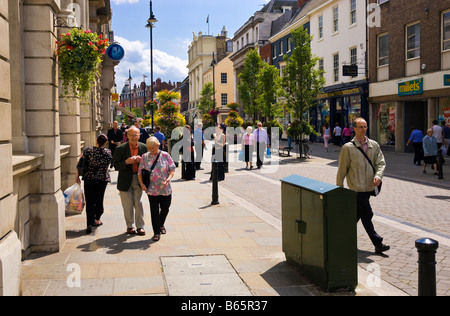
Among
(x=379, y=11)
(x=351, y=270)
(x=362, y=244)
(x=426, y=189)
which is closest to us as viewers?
(x=351, y=270)

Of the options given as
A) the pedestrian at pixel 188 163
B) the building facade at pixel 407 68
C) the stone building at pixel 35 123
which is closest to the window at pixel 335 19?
the building facade at pixel 407 68

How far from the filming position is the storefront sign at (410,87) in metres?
24.0

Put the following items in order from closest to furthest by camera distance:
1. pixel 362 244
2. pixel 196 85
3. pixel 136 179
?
1. pixel 362 244
2. pixel 136 179
3. pixel 196 85

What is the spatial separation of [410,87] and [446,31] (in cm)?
338

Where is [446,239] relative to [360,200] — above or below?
below

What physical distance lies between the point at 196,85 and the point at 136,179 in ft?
333

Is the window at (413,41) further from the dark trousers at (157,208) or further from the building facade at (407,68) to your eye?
the dark trousers at (157,208)

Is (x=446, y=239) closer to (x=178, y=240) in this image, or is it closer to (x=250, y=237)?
(x=250, y=237)

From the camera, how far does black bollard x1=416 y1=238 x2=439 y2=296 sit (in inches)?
165

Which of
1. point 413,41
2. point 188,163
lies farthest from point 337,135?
point 188,163

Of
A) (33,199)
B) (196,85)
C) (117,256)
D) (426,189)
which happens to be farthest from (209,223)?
(196,85)

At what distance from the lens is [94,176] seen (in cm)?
842

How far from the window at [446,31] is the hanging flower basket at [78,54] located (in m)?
19.1

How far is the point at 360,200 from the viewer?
280 inches
